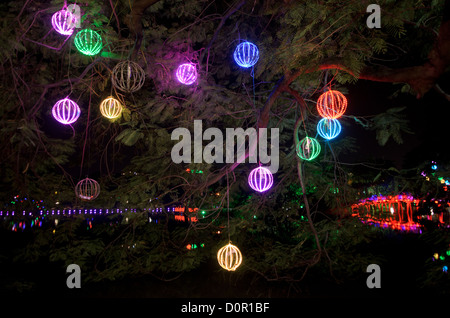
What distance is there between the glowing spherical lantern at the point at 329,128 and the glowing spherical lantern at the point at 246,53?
1158 mm

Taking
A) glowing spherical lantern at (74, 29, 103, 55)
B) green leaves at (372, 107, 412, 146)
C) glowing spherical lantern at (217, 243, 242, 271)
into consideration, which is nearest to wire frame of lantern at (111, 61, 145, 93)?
glowing spherical lantern at (74, 29, 103, 55)

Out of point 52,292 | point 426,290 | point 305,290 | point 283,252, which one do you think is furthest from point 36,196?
point 426,290

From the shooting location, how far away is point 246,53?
409 cm

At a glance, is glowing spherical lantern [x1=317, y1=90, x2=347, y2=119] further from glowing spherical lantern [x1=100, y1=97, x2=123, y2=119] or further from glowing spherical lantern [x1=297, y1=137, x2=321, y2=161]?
glowing spherical lantern [x1=100, y1=97, x2=123, y2=119]

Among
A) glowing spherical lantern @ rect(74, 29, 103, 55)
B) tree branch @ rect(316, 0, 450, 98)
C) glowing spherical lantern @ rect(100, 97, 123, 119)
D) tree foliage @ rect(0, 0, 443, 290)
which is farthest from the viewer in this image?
tree foliage @ rect(0, 0, 443, 290)

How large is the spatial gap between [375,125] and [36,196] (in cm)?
605

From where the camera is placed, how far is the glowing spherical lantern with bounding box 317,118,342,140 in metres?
3.87

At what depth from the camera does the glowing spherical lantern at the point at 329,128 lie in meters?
3.87

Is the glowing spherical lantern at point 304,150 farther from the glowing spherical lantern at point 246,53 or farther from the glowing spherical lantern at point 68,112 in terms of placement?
the glowing spherical lantern at point 68,112

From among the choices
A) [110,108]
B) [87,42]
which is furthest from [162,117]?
[87,42]

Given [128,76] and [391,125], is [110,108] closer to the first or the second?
[128,76]

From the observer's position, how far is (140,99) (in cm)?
661

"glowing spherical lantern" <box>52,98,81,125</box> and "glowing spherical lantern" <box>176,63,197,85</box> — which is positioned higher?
"glowing spherical lantern" <box>176,63,197,85</box>

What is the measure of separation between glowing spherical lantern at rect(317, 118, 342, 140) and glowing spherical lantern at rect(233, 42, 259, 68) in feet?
3.80
